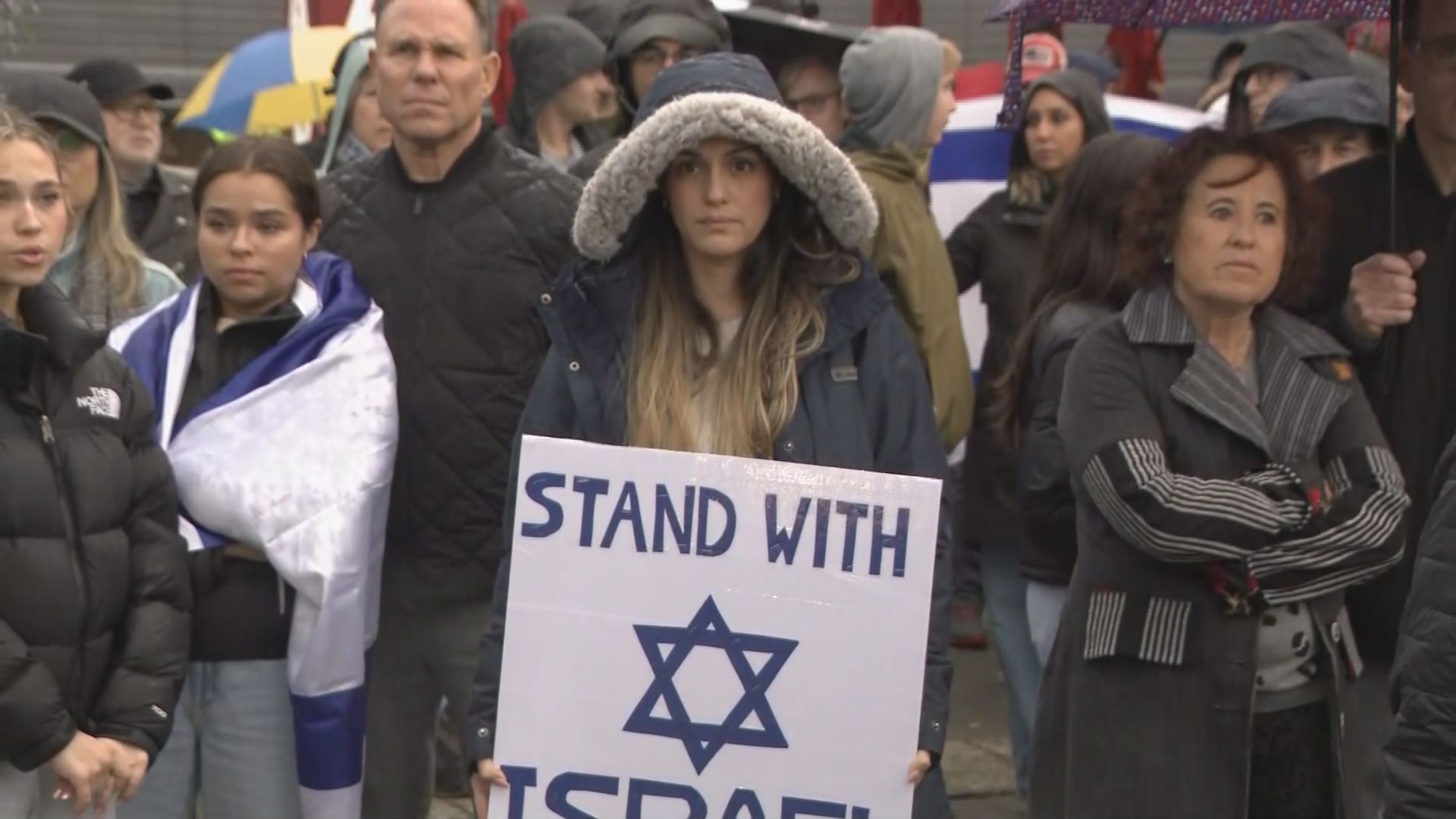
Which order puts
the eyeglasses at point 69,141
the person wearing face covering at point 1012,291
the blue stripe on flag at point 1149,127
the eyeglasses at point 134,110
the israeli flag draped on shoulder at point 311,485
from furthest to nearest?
the blue stripe on flag at point 1149,127, the eyeglasses at point 134,110, the person wearing face covering at point 1012,291, the eyeglasses at point 69,141, the israeli flag draped on shoulder at point 311,485

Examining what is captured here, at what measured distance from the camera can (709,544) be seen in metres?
3.70

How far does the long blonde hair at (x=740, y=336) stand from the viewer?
3.95m

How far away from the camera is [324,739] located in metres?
4.53

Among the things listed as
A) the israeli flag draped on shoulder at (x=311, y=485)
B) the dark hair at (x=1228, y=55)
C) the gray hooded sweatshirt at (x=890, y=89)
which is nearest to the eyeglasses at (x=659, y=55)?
the gray hooded sweatshirt at (x=890, y=89)

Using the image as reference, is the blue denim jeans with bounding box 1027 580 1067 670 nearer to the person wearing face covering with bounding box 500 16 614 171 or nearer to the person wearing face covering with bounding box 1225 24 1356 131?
the person wearing face covering with bounding box 500 16 614 171

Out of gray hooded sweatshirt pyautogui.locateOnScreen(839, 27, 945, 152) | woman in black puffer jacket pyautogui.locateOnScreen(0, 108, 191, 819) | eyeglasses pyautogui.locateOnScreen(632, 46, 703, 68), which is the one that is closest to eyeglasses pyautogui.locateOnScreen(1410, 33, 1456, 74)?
gray hooded sweatshirt pyautogui.locateOnScreen(839, 27, 945, 152)

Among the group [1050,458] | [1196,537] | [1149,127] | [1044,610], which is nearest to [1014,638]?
[1044,610]

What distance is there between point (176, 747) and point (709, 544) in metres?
1.51

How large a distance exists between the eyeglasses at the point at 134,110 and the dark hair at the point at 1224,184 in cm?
436

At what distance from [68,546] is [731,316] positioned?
1330 mm

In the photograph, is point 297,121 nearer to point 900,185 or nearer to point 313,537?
point 900,185

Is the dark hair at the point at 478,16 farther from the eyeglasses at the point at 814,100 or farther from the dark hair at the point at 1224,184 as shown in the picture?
the eyeglasses at the point at 814,100

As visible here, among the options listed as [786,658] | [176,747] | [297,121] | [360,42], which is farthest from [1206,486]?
[297,121]

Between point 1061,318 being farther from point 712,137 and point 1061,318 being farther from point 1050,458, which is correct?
point 712,137
